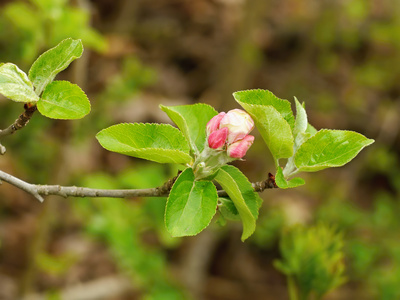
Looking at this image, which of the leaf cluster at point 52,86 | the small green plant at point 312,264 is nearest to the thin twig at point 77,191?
the leaf cluster at point 52,86

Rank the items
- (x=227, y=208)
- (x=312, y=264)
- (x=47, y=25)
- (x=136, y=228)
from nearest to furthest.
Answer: (x=227, y=208), (x=312, y=264), (x=47, y=25), (x=136, y=228)

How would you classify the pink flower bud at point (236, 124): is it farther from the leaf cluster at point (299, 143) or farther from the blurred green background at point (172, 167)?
the blurred green background at point (172, 167)

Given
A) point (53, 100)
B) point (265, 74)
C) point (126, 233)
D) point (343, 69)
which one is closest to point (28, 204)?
point (126, 233)

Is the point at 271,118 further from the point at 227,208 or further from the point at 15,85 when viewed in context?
the point at 15,85

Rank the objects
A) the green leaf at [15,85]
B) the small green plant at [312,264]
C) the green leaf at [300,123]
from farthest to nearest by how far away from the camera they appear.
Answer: the small green plant at [312,264] < the green leaf at [300,123] < the green leaf at [15,85]

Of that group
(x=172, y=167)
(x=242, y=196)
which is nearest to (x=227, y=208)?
(x=242, y=196)

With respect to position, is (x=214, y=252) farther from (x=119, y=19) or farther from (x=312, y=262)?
(x=312, y=262)
